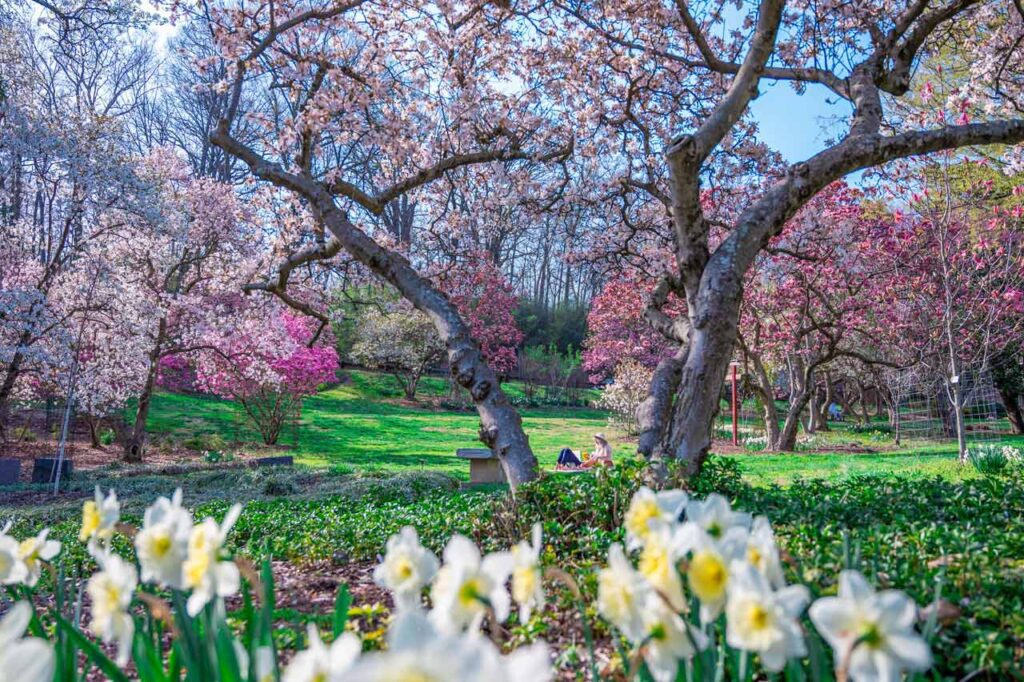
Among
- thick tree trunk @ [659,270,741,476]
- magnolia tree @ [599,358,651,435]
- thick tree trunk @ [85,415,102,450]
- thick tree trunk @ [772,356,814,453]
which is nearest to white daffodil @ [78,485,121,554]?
thick tree trunk @ [659,270,741,476]

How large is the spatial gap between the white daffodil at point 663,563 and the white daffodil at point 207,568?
1.85 ft

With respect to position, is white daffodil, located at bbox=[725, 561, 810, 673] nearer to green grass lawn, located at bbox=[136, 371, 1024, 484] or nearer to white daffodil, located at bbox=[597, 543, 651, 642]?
white daffodil, located at bbox=[597, 543, 651, 642]

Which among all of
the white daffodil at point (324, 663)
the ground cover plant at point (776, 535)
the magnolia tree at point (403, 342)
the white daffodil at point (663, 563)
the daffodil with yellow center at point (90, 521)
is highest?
the magnolia tree at point (403, 342)

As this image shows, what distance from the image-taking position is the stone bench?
24.1 feet

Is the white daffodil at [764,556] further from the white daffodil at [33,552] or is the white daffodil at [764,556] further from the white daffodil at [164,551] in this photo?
the white daffodil at [33,552]

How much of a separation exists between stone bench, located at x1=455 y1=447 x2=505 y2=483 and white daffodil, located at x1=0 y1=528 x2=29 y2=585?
20.3ft

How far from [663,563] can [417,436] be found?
13.2m

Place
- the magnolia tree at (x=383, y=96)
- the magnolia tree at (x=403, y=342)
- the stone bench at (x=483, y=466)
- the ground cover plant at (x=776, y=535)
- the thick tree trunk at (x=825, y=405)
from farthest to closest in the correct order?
the magnolia tree at (x=403, y=342)
the thick tree trunk at (x=825, y=405)
the stone bench at (x=483, y=466)
the magnolia tree at (x=383, y=96)
the ground cover plant at (x=776, y=535)

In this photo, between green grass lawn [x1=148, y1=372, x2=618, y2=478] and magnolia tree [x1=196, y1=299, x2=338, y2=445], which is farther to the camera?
green grass lawn [x1=148, y1=372, x2=618, y2=478]

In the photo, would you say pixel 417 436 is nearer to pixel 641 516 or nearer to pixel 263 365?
pixel 263 365

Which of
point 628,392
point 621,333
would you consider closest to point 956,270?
point 628,392

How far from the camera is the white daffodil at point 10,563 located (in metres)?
1.13

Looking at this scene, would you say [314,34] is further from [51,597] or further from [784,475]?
[784,475]

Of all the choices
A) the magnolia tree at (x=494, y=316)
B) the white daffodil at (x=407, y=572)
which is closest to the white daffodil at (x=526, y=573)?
the white daffodil at (x=407, y=572)
